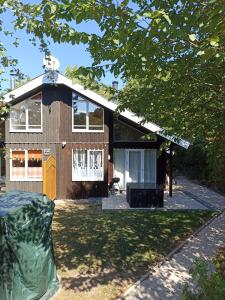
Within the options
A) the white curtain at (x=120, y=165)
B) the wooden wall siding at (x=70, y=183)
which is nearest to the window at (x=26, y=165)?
the wooden wall siding at (x=70, y=183)

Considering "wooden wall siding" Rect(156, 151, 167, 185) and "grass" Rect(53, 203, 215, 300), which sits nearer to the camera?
"grass" Rect(53, 203, 215, 300)

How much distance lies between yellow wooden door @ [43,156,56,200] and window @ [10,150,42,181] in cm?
81

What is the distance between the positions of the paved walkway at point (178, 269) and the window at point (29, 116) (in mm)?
10925

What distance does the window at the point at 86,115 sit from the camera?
771 inches

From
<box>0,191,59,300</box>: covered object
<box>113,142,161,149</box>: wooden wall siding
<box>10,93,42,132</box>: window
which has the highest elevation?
<box>10,93,42,132</box>: window

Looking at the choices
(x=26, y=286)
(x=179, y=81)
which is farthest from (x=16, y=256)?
(x=179, y=81)

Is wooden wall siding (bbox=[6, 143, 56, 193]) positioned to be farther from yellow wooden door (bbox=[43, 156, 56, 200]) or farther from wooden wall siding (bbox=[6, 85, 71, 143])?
yellow wooden door (bbox=[43, 156, 56, 200])

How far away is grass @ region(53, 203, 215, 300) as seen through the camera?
821 centimetres

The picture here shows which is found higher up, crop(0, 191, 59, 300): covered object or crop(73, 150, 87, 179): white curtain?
crop(73, 150, 87, 179): white curtain

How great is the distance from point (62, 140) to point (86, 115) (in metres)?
1.95

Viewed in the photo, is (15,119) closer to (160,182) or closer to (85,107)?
(85,107)

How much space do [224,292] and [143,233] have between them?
824cm

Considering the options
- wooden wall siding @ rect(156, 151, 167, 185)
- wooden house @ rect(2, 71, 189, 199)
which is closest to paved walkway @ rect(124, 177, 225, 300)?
wooden wall siding @ rect(156, 151, 167, 185)

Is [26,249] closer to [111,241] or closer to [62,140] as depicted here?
[111,241]
